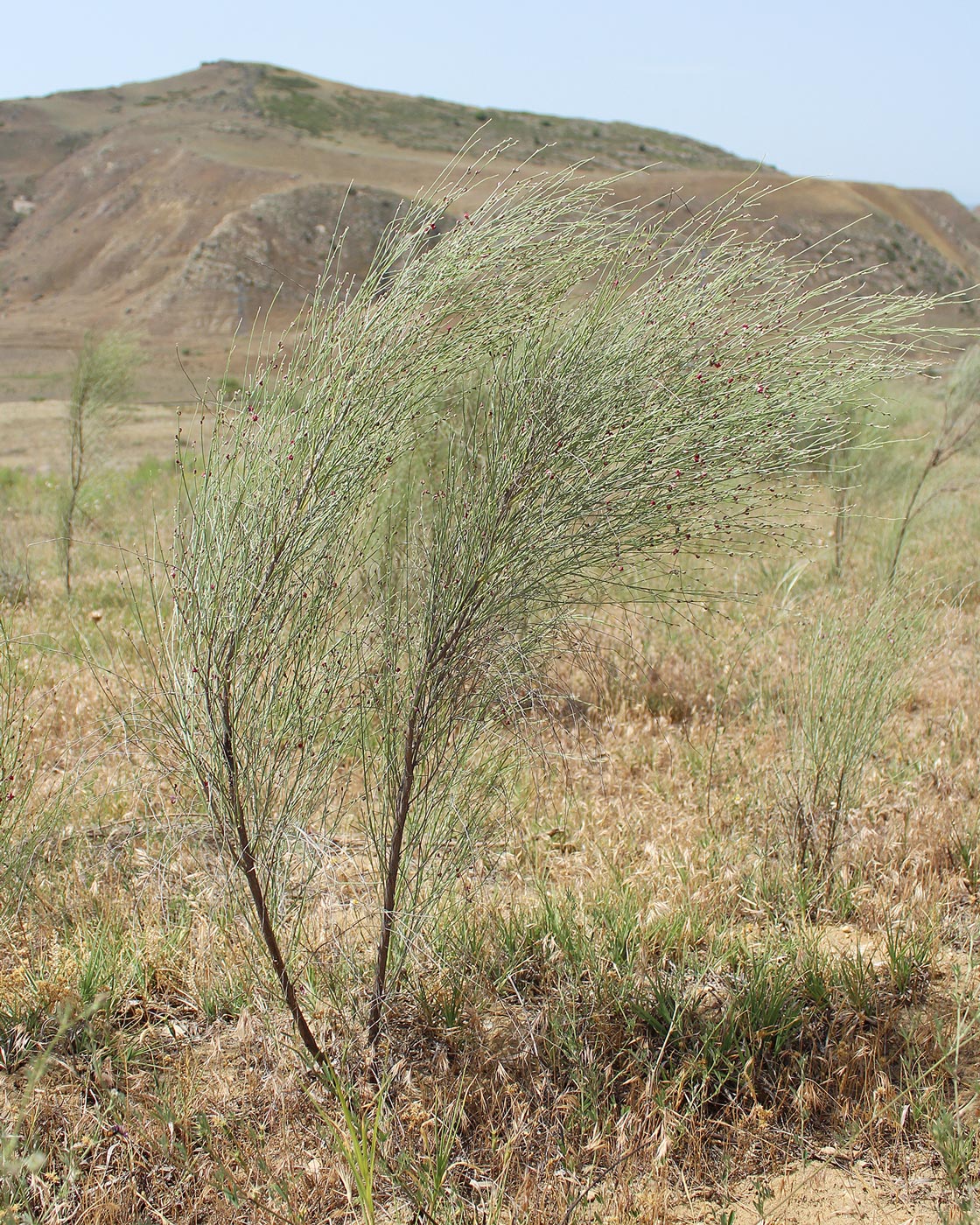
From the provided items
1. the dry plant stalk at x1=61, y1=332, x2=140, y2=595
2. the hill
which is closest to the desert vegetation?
the dry plant stalk at x1=61, y1=332, x2=140, y2=595

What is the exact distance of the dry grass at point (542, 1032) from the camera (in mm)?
2131

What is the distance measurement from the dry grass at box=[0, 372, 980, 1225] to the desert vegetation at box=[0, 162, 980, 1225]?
1 centimetres

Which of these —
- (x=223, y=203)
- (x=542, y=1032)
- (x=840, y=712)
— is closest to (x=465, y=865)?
(x=542, y=1032)

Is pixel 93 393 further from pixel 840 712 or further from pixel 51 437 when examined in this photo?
pixel 51 437

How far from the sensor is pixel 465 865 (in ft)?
8.02

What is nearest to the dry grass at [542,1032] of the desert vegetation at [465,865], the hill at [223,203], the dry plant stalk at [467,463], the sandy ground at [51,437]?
the desert vegetation at [465,865]

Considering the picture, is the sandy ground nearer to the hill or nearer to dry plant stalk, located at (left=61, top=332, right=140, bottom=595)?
the hill

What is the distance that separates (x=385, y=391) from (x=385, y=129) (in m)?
70.6

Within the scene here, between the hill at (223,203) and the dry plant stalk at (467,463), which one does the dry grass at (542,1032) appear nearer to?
the dry plant stalk at (467,463)

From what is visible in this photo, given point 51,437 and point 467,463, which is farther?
point 51,437

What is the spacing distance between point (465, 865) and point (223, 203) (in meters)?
46.1

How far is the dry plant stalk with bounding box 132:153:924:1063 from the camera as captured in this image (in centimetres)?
204

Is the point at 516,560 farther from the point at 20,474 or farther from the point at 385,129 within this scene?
the point at 385,129

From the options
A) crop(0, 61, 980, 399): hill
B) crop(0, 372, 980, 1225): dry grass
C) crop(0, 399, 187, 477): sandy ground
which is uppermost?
crop(0, 61, 980, 399): hill
